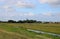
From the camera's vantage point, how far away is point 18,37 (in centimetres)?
2472

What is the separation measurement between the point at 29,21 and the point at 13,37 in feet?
266

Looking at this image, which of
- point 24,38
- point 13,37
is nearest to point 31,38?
point 24,38

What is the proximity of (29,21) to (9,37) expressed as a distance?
80.6 metres

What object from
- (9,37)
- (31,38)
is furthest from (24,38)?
(9,37)

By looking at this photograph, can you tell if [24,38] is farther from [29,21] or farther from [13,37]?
[29,21]

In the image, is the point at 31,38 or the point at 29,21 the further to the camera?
the point at 29,21

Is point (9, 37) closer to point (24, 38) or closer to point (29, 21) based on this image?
point (24, 38)

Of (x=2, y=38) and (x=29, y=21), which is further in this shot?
(x=29, y=21)

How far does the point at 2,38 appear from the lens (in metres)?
24.6

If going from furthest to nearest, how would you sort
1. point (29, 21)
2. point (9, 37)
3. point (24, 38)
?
point (29, 21) < point (9, 37) < point (24, 38)

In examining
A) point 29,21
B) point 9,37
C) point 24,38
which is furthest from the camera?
point 29,21

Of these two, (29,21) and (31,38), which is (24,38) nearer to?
(31,38)

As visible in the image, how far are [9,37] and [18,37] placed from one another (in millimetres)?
1495

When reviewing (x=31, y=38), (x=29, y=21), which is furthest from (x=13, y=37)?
(x=29, y=21)
